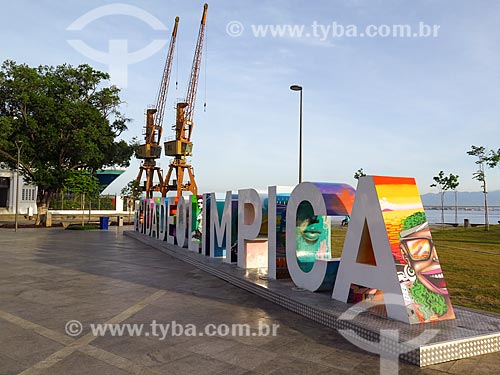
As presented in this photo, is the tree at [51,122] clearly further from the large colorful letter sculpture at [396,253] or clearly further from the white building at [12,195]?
the large colorful letter sculpture at [396,253]

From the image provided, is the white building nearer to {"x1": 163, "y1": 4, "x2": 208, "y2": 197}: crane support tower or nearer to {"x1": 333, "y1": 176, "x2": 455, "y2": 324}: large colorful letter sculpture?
{"x1": 163, "y1": 4, "x2": 208, "y2": 197}: crane support tower

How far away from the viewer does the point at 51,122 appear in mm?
38094

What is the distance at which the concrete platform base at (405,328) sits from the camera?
574cm

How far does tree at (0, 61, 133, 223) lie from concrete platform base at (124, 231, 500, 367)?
3451cm

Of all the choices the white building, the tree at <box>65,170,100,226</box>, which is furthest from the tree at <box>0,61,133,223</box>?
the white building

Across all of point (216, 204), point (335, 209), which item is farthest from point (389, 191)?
point (216, 204)

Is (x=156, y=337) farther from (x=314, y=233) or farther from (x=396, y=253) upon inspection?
(x=314, y=233)

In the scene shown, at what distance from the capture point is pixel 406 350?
5.75 metres

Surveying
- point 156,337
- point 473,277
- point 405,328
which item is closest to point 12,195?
point 156,337

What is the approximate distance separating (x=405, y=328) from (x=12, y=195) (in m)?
68.2

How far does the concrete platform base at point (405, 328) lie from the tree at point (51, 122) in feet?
113

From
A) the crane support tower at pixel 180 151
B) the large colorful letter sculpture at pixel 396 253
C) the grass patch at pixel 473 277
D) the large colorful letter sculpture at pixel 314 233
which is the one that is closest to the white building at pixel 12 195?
the crane support tower at pixel 180 151

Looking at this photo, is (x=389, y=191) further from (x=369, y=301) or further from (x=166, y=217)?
(x=166, y=217)

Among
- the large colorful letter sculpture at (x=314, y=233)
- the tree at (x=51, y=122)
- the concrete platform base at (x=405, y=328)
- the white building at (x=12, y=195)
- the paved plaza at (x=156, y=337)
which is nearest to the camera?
the paved plaza at (x=156, y=337)
